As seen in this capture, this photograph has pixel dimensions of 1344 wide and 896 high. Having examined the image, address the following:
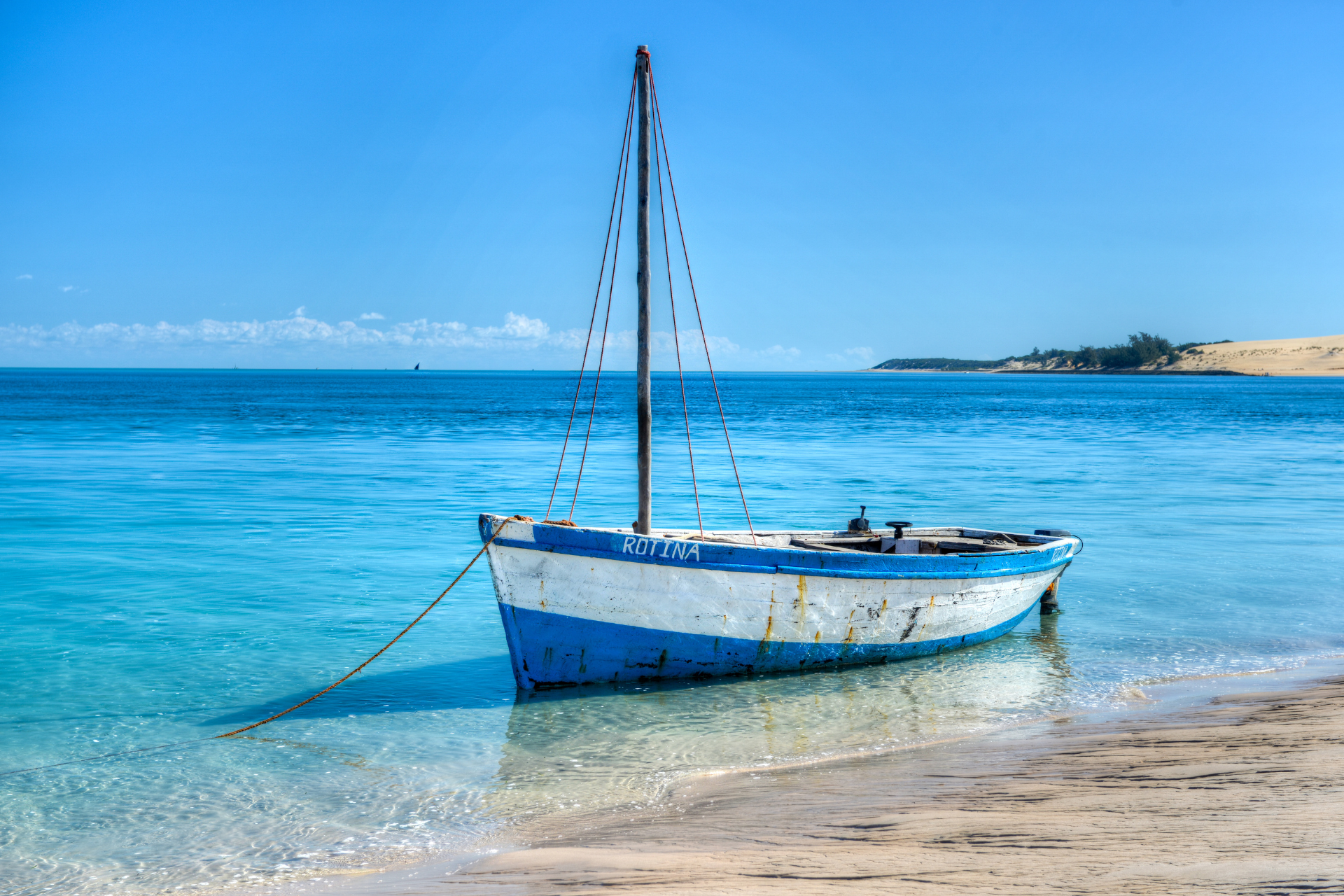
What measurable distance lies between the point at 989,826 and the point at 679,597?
366cm

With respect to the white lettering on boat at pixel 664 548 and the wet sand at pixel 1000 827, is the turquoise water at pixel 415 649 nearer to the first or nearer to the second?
the wet sand at pixel 1000 827

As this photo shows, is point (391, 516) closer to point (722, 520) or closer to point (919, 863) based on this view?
point (722, 520)

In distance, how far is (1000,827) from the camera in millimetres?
5273

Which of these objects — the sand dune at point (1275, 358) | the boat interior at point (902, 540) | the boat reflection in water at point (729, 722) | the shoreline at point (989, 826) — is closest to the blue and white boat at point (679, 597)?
the boat reflection in water at point (729, 722)

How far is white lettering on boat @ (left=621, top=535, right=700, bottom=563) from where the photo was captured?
820 centimetres

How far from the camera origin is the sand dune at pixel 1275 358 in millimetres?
179625

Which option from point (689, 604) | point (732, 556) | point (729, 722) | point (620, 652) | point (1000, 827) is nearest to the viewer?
point (1000, 827)

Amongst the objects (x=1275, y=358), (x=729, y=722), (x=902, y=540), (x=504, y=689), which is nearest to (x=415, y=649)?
(x=504, y=689)

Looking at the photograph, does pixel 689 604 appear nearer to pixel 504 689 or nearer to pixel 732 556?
pixel 732 556

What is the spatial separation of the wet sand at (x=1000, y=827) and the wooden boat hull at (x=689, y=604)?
1862 mm

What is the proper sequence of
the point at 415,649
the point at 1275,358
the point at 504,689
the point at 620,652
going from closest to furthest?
the point at 620,652 < the point at 504,689 < the point at 415,649 < the point at 1275,358

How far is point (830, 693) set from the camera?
890cm

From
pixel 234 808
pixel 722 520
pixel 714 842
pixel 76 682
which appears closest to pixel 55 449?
pixel 722 520

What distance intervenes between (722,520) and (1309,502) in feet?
47.5
